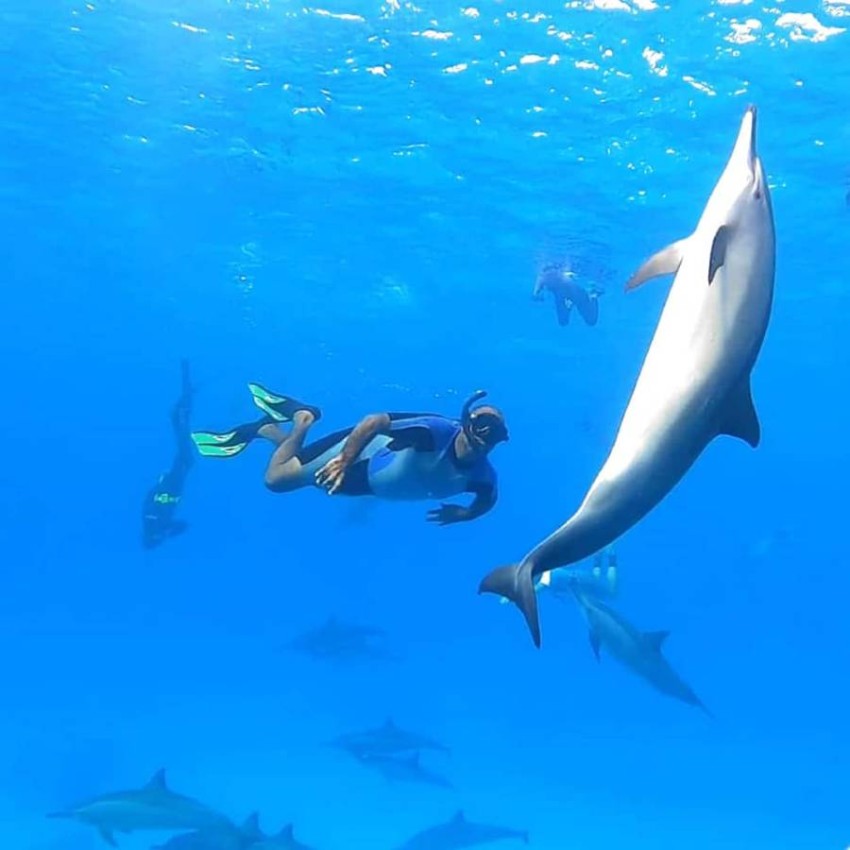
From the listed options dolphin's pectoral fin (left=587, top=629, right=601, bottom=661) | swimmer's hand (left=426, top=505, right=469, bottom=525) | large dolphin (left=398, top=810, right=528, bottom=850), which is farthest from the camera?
large dolphin (left=398, top=810, right=528, bottom=850)

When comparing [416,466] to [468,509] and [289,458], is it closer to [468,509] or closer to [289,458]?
[468,509]

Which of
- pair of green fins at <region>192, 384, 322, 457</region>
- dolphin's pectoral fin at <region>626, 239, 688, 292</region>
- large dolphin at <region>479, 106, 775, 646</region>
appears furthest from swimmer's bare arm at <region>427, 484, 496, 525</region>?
large dolphin at <region>479, 106, 775, 646</region>

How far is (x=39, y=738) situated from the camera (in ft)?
99.3

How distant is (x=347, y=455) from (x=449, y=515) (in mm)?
975

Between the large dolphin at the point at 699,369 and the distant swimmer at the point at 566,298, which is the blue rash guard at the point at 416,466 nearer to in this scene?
the large dolphin at the point at 699,369

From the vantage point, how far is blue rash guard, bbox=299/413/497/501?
6539 mm

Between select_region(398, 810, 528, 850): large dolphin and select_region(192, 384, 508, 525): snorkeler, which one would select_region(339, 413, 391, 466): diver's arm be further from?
select_region(398, 810, 528, 850): large dolphin

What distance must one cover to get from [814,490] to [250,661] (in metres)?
58.5

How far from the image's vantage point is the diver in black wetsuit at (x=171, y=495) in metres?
18.8

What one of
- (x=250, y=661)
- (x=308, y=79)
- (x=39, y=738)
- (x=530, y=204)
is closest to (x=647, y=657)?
(x=308, y=79)

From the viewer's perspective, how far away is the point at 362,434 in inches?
244

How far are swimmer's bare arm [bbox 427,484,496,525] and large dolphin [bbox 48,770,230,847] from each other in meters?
8.11

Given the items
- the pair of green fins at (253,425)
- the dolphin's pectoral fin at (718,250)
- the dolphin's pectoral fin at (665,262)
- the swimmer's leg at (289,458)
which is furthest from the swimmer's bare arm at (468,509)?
the dolphin's pectoral fin at (718,250)

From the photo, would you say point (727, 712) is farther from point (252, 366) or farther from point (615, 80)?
point (615, 80)
